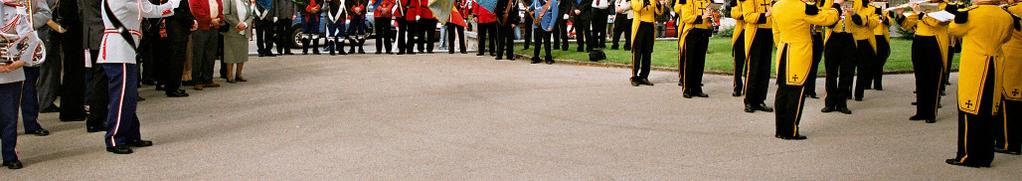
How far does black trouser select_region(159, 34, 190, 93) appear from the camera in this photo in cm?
1320

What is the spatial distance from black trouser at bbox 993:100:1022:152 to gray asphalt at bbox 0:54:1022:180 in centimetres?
20

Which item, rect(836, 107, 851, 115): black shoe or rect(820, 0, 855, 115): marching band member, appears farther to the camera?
rect(820, 0, 855, 115): marching band member

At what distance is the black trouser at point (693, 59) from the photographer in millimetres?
13352

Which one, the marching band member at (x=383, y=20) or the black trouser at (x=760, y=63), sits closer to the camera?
the black trouser at (x=760, y=63)

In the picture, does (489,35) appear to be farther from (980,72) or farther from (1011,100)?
(980,72)

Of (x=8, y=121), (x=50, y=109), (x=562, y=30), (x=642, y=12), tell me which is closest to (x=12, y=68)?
(x=8, y=121)

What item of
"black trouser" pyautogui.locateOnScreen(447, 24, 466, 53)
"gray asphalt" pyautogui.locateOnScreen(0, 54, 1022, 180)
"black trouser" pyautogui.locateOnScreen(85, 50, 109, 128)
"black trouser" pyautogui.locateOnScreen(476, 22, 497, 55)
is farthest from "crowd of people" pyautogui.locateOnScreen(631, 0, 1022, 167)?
"black trouser" pyautogui.locateOnScreen(447, 24, 466, 53)

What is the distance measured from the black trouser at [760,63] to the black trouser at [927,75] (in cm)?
159

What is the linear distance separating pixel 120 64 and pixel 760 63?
274 inches

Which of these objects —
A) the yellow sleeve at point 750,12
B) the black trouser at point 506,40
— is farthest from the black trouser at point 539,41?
the yellow sleeve at point 750,12

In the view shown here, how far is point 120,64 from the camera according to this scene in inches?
342

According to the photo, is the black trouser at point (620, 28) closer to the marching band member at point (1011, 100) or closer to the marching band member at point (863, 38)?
the marching band member at point (863, 38)

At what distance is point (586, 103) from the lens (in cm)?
1263

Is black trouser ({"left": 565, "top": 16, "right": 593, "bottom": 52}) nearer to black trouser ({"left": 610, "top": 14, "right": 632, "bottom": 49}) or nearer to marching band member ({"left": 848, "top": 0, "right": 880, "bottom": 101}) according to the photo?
black trouser ({"left": 610, "top": 14, "right": 632, "bottom": 49})
